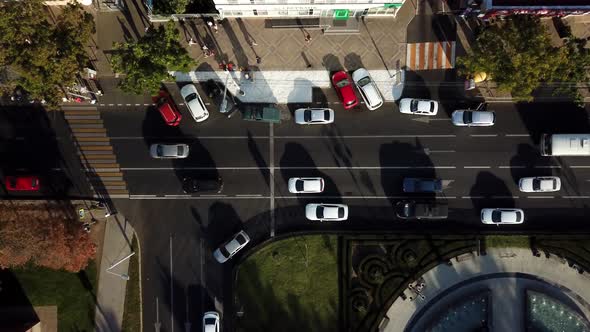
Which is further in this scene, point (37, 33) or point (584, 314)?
point (584, 314)

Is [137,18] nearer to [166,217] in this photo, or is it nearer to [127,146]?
[127,146]

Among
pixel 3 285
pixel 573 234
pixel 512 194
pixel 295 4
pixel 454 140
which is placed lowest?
pixel 3 285

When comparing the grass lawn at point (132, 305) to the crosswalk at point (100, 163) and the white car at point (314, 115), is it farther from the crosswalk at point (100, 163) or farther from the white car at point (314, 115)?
the white car at point (314, 115)

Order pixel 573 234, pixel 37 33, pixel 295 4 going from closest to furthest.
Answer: pixel 37 33, pixel 295 4, pixel 573 234

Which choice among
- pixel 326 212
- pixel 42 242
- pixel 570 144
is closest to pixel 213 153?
pixel 326 212

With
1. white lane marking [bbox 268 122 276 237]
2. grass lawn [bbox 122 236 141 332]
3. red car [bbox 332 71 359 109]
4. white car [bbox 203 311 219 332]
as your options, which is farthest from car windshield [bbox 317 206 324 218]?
grass lawn [bbox 122 236 141 332]

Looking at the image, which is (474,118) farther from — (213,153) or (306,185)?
(213,153)

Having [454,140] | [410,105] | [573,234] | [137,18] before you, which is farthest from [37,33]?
[573,234]
